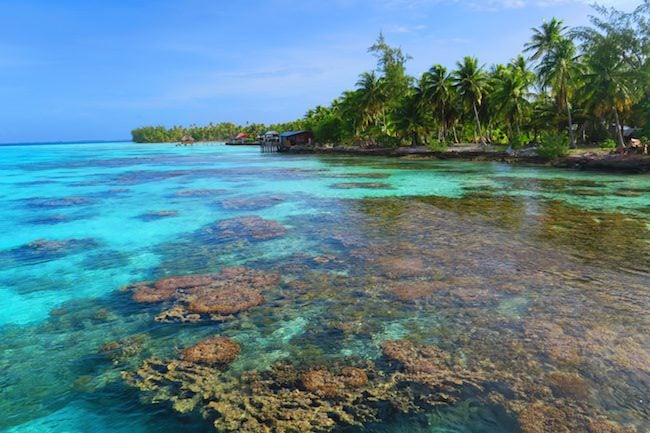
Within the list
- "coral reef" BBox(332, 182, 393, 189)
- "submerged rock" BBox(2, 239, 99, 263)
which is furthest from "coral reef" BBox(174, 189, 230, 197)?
"submerged rock" BBox(2, 239, 99, 263)

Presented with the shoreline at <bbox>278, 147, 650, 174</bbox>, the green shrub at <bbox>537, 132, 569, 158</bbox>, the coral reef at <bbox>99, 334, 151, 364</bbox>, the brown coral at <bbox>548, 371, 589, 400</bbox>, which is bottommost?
the brown coral at <bbox>548, 371, 589, 400</bbox>

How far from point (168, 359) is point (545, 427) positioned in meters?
4.70

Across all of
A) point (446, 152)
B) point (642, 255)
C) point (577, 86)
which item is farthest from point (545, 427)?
point (446, 152)

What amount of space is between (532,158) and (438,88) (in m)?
13.6

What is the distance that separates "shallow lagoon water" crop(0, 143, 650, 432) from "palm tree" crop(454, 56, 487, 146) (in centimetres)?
2787

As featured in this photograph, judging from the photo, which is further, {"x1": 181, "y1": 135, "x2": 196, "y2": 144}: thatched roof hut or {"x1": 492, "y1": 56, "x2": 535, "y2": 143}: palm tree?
{"x1": 181, "y1": 135, "x2": 196, "y2": 144}: thatched roof hut

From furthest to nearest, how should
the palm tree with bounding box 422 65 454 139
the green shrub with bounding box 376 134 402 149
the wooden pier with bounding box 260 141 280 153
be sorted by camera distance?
1. the wooden pier with bounding box 260 141 280 153
2. the green shrub with bounding box 376 134 402 149
3. the palm tree with bounding box 422 65 454 139

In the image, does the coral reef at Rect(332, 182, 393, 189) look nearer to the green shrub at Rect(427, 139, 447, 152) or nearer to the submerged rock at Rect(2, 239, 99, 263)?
the submerged rock at Rect(2, 239, 99, 263)

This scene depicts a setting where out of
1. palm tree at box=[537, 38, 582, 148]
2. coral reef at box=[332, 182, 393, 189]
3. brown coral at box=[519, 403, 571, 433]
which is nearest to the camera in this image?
brown coral at box=[519, 403, 571, 433]

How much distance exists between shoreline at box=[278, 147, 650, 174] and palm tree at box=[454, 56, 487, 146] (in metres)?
5.26

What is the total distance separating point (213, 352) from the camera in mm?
5605

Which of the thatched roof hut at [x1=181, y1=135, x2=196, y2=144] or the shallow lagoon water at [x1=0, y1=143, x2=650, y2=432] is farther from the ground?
the thatched roof hut at [x1=181, y1=135, x2=196, y2=144]

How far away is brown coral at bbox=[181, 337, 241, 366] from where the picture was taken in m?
5.43

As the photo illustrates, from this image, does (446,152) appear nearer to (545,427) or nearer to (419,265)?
(419,265)
